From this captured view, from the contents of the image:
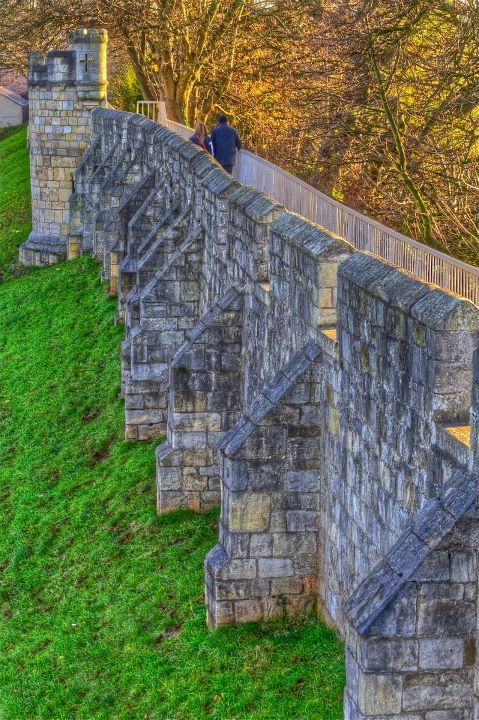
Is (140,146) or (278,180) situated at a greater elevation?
(140,146)

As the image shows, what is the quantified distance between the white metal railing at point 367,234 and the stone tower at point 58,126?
18.7 metres

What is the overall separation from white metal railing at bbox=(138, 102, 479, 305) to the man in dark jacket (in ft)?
9.56

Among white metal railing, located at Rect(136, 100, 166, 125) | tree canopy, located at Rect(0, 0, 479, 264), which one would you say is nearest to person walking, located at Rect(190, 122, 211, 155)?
tree canopy, located at Rect(0, 0, 479, 264)

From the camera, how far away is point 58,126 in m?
36.9

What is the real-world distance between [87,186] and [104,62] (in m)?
3.61

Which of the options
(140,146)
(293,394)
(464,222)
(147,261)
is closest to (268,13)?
(140,146)

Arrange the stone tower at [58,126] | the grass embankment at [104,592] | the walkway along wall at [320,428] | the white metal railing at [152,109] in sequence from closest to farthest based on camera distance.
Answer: the walkway along wall at [320,428] < the grass embankment at [104,592] < the white metal railing at [152,109] < the stone tower at [58,126]

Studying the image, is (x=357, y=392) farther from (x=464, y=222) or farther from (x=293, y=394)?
(x=464, y=222)

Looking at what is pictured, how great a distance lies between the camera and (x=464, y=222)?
60.8ft

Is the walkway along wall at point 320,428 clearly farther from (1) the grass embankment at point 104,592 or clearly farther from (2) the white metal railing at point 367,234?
(1) the grass embankment at point 104,592

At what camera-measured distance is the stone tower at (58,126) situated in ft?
118

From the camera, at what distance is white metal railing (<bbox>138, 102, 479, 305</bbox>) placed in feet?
29.4

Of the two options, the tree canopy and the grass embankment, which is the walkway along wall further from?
the tree canopy

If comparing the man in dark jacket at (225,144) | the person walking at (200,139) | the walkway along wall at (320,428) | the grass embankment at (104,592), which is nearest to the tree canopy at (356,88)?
the man in dark jacket at (225,144)
